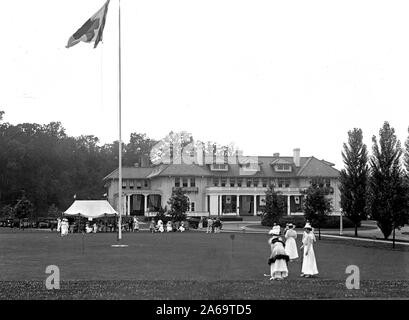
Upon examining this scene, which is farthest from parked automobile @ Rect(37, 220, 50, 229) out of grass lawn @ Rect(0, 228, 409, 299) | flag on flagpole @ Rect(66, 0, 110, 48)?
flag on flagpole @ Rect(66, 0, 110, 48)

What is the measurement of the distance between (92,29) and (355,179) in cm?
2847

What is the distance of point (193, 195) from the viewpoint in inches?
3241

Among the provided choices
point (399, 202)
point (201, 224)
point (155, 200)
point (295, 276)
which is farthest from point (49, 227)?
point (295, 276)

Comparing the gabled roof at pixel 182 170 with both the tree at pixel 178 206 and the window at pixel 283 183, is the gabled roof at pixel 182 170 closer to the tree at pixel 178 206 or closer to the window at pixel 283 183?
the window at pixel 283 183

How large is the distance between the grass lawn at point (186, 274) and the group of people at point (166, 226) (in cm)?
2273

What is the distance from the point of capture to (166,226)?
2146 inches

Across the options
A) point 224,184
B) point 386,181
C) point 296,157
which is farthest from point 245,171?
point 386,181

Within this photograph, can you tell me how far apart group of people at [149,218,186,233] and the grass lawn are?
2273 centimetres

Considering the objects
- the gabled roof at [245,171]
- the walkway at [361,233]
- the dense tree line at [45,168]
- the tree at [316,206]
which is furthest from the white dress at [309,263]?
the gabled roof at [245,171]

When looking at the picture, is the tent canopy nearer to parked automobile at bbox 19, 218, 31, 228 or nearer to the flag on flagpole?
parked automobile at bbox 19, 218, 31, 228

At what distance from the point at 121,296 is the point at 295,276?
734 cm

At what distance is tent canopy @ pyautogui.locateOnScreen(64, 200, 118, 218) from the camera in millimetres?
43844

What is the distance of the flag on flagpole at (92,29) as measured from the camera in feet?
83.8

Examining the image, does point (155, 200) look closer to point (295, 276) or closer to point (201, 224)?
point (201, 224)
